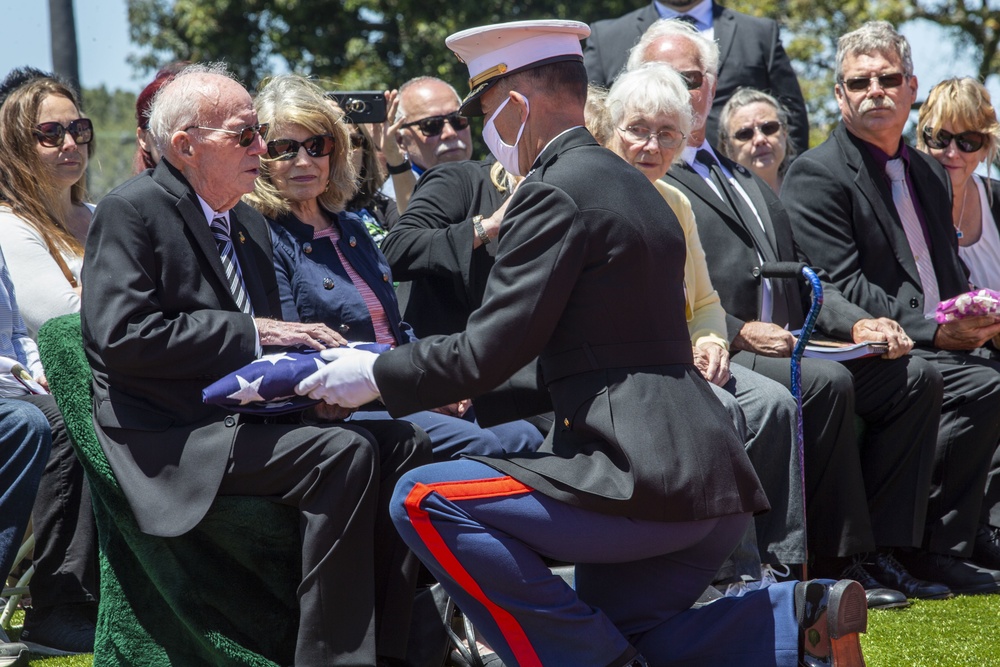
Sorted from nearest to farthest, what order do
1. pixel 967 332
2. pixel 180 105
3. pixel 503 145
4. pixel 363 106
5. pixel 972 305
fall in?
pixel 503 145
pixel 180 105
pixel 972 305
pixel 967 332
pixel 363 106

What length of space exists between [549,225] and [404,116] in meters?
3.56

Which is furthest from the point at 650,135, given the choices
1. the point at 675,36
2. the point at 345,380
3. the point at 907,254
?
the point at 345,380

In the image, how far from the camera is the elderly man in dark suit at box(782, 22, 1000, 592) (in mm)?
5590

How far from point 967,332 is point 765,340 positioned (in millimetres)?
1114

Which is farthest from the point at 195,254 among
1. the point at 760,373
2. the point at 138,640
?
the point at 760,373

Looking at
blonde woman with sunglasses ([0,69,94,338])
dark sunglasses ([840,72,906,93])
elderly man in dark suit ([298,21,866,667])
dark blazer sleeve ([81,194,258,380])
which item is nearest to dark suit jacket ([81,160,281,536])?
dark blazer sleeve ([81,194,258,380])

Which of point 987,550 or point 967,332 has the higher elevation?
point 967,332

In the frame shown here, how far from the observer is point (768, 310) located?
18.1 feet

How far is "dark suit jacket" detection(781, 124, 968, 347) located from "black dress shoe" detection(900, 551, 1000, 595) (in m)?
1.02

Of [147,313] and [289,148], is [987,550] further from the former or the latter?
[147,313]

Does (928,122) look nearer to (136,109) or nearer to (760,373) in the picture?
(760,373)

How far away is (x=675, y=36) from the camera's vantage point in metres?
5.89

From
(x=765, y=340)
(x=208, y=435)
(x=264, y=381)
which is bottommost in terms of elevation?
(x=765, y=340)

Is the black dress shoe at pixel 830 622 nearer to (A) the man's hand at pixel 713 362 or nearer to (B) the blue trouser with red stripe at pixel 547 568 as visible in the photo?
(B) the blue trouser with red stripe at pixel 547 568
